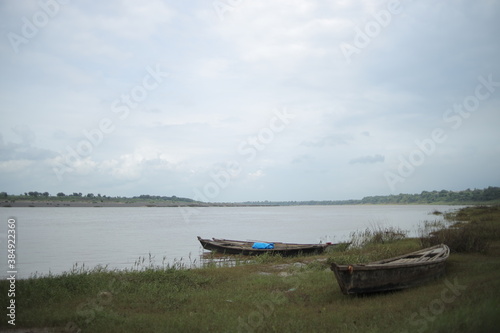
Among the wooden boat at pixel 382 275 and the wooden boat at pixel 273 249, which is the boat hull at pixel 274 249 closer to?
the wooden boat at pixel 273 249

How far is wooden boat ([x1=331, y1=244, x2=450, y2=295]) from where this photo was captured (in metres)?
9.71

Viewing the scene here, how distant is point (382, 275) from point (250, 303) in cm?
368

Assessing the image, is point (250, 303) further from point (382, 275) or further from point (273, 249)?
point (273, 249)

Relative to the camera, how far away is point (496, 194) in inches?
4225

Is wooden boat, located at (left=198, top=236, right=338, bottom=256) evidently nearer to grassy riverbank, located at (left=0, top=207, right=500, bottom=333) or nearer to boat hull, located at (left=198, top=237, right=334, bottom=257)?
boat hull, located at (left=198, top=237, right=334, bottom=257)

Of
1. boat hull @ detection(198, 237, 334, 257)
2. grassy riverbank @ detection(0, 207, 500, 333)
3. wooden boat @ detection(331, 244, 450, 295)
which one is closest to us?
grassy riverbank @ detection(0, 207, 500, 333)

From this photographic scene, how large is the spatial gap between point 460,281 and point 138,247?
24.1 m

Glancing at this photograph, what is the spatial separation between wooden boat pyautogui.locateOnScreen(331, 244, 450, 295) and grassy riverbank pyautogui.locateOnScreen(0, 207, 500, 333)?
0.89ft

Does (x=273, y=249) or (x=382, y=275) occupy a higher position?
(x=382, y=275)

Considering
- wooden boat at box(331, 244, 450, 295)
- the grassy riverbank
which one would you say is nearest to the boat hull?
the grassy riverbank

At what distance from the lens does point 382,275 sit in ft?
33.0

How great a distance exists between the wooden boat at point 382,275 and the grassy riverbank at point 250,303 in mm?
270

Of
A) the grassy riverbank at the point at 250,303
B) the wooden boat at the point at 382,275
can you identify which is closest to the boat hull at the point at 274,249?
the grassy riverbank at the point at 250,303

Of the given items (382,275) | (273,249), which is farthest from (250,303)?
(273,249)
